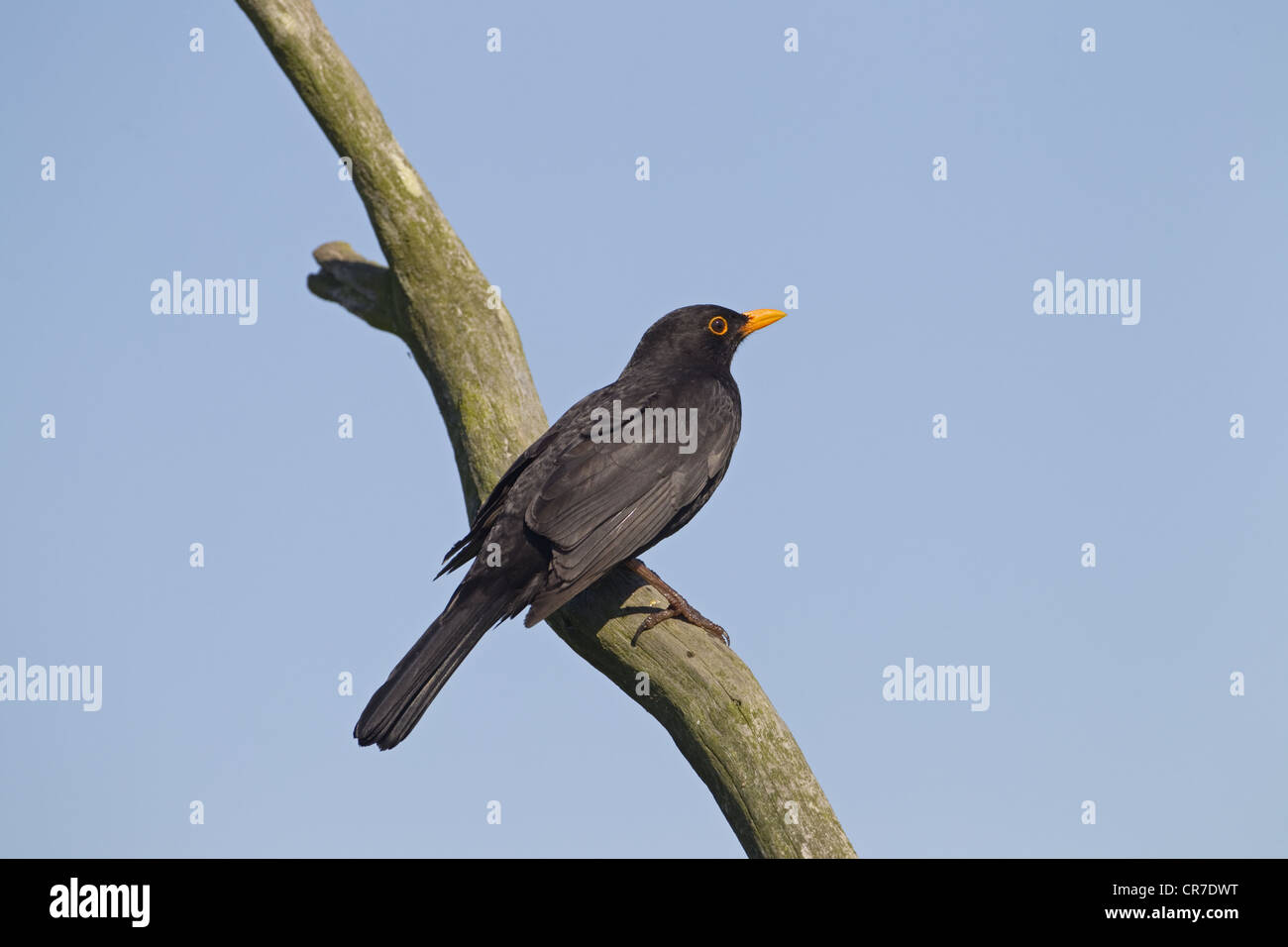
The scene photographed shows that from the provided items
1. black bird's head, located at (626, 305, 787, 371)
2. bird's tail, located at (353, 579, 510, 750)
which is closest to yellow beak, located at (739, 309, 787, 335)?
black bird's head, located at (626, 305, 787, 371)

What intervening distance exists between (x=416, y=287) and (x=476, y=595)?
215 cm

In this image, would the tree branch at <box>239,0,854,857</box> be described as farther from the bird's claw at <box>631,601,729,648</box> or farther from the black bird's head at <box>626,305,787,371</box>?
the black bird's head at <box>626,305,787,371</box>

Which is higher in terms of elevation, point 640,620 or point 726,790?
point 640,620

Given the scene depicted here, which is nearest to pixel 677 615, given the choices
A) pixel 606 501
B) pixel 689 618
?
pixel 689 618

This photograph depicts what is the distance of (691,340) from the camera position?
6.32m

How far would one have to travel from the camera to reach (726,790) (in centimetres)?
469

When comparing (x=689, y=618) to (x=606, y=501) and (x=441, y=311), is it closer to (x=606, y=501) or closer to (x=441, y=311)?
(x=606, y=501)

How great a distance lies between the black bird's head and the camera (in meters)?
6.30

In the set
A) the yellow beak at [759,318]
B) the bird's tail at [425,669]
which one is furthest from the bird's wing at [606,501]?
the yellow beak at [759,318]

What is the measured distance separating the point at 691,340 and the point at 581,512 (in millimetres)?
1644
